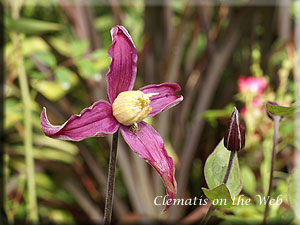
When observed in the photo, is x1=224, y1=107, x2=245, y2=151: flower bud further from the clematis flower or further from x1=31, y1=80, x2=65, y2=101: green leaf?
x1=31, y1=80, x2=65, y2=101: green leaf

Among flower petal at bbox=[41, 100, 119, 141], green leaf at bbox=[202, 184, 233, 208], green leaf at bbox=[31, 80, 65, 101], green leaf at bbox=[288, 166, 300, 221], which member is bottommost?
green leaf at bbox=[288, 166, 300, 221]

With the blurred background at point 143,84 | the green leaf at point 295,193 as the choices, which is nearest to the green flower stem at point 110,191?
the green leaf at point 295,193

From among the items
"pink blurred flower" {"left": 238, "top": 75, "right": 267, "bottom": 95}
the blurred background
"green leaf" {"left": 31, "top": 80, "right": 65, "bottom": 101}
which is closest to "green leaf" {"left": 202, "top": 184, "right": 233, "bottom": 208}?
"pink blurred flower" {"left": 238, "top": 75, "right": 267, "bottom": 95}

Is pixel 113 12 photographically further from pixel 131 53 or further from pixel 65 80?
pixel 131 53

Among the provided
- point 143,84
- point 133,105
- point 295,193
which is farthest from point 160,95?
point 143,84

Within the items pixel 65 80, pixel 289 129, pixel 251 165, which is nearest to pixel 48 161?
pixel 65 80

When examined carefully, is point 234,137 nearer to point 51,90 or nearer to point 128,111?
point 128,111

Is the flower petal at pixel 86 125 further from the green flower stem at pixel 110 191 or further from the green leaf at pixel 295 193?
the green leaf at pixel 295 193
